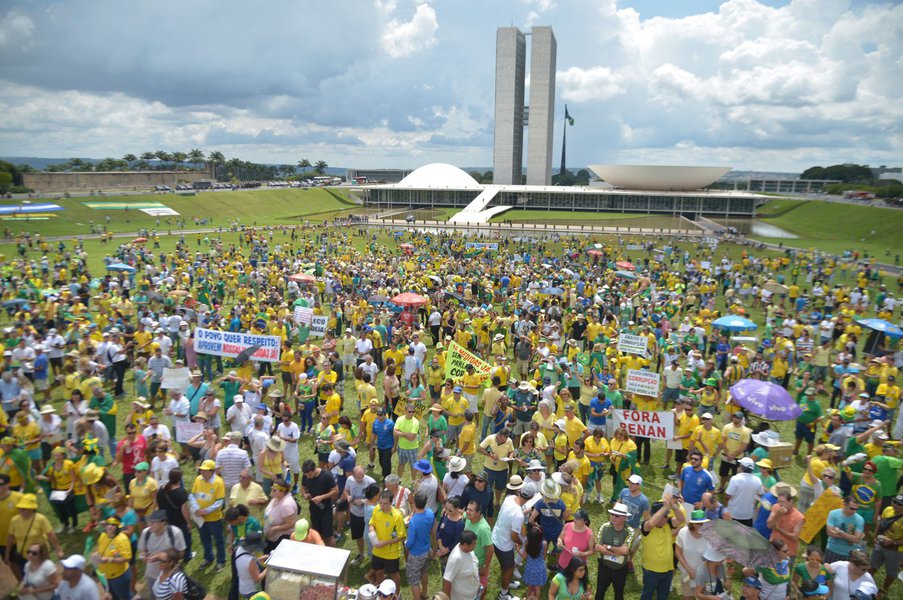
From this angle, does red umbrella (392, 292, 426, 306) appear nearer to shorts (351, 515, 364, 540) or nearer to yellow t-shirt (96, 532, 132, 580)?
shorts (351, 515, 364, 540)

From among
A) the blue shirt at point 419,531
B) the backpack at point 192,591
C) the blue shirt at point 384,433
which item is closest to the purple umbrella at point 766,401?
the blue shirt at point 384,433

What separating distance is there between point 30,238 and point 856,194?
9295 centimetres

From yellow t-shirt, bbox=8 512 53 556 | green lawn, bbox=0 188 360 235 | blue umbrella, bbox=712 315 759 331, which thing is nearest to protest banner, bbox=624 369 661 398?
blue umbrella, bbox=712 315 759 331

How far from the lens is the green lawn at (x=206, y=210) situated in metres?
46.8

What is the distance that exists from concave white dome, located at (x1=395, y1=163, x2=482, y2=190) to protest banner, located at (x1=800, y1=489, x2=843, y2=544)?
82.2 metres

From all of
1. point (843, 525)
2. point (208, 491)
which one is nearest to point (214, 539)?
point (208, 491)

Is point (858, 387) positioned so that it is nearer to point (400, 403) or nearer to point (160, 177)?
point (400, 403)

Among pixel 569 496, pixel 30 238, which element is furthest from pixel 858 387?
pixel 30 238

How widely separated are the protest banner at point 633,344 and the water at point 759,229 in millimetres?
46016

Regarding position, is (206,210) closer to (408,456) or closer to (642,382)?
(408,456)

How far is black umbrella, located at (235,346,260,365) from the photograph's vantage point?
35.5 ft

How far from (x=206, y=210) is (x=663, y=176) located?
211 feet

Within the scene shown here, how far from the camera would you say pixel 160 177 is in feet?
294

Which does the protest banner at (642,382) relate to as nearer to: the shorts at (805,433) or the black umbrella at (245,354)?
the shorts at (805,433)
